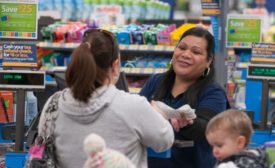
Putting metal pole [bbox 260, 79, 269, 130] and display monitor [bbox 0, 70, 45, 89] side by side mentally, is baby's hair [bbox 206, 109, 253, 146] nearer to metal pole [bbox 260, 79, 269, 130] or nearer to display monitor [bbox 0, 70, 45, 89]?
display monitor [bbox 0, 70, 45, 89]

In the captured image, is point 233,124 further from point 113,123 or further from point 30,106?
point 30,106

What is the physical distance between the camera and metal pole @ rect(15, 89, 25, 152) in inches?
189

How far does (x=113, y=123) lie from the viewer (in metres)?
3.28

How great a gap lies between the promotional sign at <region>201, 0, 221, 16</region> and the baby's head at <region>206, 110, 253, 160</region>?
5384 millimetres

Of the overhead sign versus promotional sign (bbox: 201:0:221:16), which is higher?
promotional sign (bbox: 201:0:221:16)

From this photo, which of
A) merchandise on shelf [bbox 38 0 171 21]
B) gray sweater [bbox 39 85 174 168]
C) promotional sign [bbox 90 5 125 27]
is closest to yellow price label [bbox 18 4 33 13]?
gray sweater [bbox 39 85 174 168]

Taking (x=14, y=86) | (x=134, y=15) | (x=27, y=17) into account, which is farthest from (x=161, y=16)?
(x=14, y=86)

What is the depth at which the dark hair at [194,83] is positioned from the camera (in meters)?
4.19

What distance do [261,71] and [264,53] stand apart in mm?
217

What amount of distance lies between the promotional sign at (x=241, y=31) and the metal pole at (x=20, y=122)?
3.64m

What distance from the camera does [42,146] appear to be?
339 cm

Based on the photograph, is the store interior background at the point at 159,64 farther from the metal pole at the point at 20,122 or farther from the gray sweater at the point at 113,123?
the gray sweater at the point at 113,123

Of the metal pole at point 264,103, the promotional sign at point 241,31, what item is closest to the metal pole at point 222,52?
the promotional sign at point 241,31

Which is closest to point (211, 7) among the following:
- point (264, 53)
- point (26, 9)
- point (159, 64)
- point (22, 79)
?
point (159, 64)
